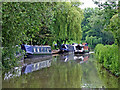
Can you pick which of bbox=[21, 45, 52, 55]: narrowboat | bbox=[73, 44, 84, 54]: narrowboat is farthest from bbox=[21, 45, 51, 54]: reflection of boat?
bbox=[73, 44, 84, 54]: narrowboat

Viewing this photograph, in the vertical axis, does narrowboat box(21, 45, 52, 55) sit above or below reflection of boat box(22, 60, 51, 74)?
above

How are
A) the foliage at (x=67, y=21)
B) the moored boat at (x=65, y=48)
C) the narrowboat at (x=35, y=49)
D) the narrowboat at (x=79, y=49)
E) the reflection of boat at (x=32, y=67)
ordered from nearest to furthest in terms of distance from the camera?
the reflection of boat at (x=32, y=67), the narrowboat at (x=35, y=49), the foliage at (x=67, y=21), the narrowboat at (x=79, y=49), the moored boat at (x=65, y=48)

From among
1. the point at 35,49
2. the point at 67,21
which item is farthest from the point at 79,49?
the point at 67,21

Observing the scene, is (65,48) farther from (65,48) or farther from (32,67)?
(32,67)

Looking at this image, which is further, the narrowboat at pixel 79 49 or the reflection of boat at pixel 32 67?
the narrowboat at pixel 79 49

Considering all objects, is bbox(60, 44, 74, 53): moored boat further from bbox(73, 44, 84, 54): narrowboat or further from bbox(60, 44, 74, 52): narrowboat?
bbox(73, 44, 84, 54): narrowboat

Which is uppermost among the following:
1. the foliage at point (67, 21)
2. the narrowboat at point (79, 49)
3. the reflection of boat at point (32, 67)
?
the foliage at point (67, 21)

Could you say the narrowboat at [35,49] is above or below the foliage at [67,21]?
below

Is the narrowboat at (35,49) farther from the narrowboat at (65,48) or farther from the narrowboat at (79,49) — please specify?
the narrowboat at (65,48)

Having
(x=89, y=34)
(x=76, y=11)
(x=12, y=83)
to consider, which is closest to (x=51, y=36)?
(x=76, y=11)

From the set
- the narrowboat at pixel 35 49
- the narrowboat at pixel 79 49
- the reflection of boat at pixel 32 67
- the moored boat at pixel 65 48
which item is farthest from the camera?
the moored boat at pixel 65 48

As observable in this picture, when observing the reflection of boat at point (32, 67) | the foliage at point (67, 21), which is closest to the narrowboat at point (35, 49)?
the foliage at point (67, 21)

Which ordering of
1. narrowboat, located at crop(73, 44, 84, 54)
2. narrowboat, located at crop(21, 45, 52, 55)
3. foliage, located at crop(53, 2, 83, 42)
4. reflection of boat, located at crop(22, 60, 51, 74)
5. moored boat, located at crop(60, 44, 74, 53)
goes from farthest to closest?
moored boat, located at crop(60, 44, 74, 53)
narrowboat, located at crop(73, 44, 84, 54)
foliage, located at crop(53, 2, 83, 42)
narrowboat, located at crop(21, 45, 52, 55)
reflection of boat, located at crop(22, 60, 51, 74)

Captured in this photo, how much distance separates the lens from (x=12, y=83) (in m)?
11.7
